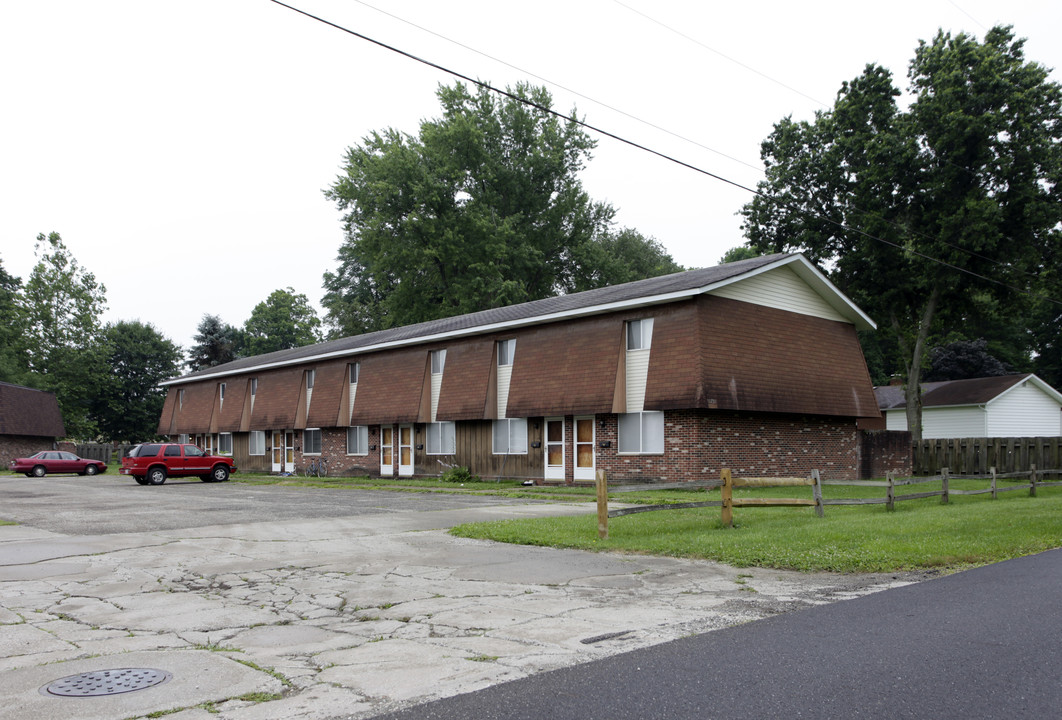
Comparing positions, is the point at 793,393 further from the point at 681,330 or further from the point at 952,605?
the point at 952,605

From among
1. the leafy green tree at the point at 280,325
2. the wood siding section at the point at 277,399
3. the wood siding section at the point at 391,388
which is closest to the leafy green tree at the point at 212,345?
the leafy green tree at the point at 280,325

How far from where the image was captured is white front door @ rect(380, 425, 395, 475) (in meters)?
35.7

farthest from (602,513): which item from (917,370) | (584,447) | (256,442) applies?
(256,442)

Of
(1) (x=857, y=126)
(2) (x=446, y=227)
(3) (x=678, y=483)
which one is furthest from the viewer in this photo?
(2) (x=446, y=227)

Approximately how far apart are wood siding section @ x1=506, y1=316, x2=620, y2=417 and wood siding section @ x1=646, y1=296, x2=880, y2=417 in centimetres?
152

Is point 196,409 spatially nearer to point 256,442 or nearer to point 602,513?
point 256,442

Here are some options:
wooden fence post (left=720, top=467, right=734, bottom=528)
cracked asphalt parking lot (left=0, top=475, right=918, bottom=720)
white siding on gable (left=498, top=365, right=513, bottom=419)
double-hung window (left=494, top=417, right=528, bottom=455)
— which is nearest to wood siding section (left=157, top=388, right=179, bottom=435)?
double-hung window (left=494, top=417, right=528, bottom=455)

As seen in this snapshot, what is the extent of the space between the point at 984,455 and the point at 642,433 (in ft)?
49.7

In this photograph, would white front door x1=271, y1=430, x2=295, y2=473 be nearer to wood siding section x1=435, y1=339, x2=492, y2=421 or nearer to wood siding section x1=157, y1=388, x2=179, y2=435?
wood siding section x1=157, y1=388, x2=179, y2=435

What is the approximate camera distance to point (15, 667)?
6.11 metres

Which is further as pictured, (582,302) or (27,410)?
(27,410)

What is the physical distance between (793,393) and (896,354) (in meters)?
46.1

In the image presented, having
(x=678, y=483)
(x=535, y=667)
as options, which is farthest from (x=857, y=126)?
(x=535, y=667)

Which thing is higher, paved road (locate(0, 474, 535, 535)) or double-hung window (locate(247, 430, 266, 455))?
double-hung window (locate(247, 430, 266, 455))
